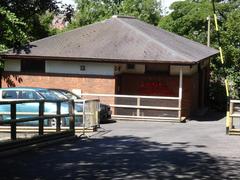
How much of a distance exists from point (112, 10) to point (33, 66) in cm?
4695

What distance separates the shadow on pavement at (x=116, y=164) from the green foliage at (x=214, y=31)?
1982 centimetres

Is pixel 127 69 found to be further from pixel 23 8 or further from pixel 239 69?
pixel 23 8

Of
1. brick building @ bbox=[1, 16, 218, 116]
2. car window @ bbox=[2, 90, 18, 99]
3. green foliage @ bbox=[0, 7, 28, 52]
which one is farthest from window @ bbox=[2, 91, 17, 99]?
brick building @ bbox=[1, 16, 218, 116]

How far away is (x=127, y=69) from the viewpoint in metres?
30.7

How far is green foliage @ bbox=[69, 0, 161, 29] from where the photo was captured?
2908 inches

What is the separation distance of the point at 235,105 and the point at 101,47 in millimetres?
10698

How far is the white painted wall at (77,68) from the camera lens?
29.2 m

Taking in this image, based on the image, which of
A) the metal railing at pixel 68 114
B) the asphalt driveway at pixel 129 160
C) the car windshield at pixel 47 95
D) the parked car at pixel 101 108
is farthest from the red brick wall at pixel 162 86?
the asphalt driveway at pixel 129 160

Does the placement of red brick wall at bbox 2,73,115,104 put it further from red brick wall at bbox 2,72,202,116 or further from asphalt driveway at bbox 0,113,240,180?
asphalt driveway at bbox 0,113,240,180

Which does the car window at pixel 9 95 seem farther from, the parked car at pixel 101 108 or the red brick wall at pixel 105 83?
the red brick wall at pixel 105 83

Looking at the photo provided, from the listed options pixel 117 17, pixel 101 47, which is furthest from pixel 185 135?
pixel 117 17

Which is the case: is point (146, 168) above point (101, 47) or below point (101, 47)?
below

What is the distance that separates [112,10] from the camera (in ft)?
251

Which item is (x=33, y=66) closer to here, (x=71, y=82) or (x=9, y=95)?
(x=71, y=82)
